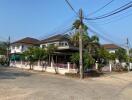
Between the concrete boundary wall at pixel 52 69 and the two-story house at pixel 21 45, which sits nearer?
the concrete boundary wall at pixel 52 69

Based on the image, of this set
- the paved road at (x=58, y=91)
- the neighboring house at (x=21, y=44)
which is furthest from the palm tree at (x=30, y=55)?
the neighboring house at (x=21, y=44)

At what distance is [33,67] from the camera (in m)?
44.0

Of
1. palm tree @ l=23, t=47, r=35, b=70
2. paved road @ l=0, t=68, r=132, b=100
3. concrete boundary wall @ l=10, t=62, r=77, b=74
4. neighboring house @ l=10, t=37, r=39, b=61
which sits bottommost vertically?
paved road @ l=0, t=68, r=132, b=100

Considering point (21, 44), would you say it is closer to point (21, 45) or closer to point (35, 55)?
point (21, 45)

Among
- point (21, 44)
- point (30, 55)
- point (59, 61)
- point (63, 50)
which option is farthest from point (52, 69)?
point (21, 44)

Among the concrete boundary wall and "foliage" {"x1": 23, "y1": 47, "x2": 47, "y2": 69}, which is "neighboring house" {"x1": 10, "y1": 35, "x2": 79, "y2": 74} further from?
"foliage" {"x1": 23, "y1": 47, "x2": 47, "y2": 69}

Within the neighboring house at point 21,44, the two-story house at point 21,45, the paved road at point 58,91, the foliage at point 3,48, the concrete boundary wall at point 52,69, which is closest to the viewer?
the paved road at point 58,91

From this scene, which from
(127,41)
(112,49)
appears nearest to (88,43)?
(127,41)

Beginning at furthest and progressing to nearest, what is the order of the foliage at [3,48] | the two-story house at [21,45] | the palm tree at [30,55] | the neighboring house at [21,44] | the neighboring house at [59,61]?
the foliage at [3,48] → the neighboring house at [21,44] → the two-story house at [21,45] → the palm tree at [30,55] → the neighboring house at [59,61]

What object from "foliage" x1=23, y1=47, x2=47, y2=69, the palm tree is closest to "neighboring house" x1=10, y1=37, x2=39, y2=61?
the palm tree

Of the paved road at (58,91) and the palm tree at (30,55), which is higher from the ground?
the palm tree at (30,55)

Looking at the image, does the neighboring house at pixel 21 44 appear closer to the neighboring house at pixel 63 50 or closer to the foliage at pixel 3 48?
the foliage at pixel 3 48

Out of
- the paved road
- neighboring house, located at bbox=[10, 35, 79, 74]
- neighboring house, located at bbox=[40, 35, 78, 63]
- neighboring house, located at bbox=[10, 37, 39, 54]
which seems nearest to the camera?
the paved road

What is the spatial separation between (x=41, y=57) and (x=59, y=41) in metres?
8.35
